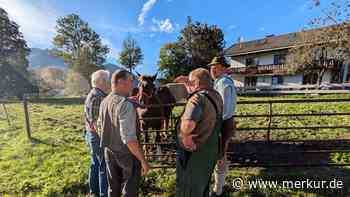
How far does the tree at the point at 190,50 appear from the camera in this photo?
3028 centimetres

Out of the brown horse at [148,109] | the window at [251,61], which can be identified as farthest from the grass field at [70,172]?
the window at [251,61]

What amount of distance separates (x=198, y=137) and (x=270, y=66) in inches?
1076

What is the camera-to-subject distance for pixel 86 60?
30.3 meters

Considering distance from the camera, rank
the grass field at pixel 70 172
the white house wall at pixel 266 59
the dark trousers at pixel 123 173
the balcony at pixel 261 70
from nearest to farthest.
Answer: the dark trousers at pixel 123 173 < the grass field at pixel 70 172 < the balcony at pixel 261 70 < the white house wall at pixel 266 59

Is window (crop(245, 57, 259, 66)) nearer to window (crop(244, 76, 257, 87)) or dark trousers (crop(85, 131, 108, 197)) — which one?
window (crop(244, 76, 257, 87))

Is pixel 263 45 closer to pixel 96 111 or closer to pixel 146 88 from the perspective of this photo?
pixel 146 88

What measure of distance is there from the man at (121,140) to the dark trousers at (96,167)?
492mm

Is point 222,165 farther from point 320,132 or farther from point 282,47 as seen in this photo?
point 282,47

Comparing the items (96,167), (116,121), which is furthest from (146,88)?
(116,121)

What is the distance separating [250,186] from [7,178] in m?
4.65

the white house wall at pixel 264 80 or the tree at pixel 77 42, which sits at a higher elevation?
the tree at pixel 77 42

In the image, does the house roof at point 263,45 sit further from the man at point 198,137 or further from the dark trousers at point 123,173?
the dark trousers at point 123,173

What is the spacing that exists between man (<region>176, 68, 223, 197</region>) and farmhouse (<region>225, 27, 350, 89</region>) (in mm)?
21084

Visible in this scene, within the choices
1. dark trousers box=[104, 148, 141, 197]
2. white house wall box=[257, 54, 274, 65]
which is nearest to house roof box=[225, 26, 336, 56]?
white house wall box=[257, 54, 274, 65]
